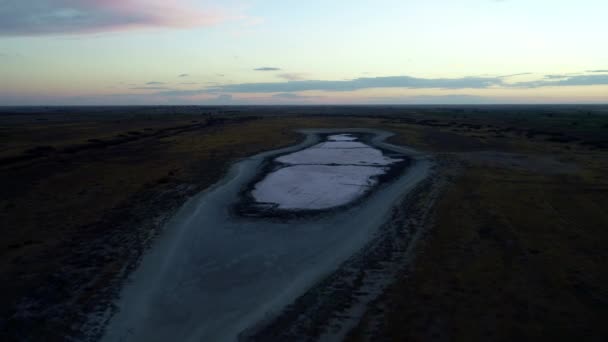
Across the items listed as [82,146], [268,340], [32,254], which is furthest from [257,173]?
[82,146]

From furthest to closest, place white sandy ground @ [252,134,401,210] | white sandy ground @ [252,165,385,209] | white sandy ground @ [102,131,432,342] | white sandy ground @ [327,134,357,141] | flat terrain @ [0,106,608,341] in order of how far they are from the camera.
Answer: white sandy ground @ [327,134,357,141] → white sandy ground @ [252,134,401,210] → white sandy ground @ [252,165,385,209] → white sandy ground @ [102,131,432,342] → flat terrain @ [0,106,608,341]

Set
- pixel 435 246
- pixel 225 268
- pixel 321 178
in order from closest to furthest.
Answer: pixel 225 268 < pixel 435 246 < pixel 321 178

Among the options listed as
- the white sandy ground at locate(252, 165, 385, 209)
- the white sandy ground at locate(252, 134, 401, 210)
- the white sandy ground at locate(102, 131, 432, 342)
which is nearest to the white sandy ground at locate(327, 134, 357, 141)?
the white sandy ground at locate(252, 134, 401, 210)

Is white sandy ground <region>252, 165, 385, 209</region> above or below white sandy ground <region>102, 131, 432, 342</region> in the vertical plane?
above

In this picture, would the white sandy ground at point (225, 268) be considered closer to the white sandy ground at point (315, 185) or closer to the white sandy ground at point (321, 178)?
the white sandy ground at point (315, 185)

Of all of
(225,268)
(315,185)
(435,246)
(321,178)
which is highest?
(321,178)

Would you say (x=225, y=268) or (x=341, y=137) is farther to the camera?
(x=341, y=137)

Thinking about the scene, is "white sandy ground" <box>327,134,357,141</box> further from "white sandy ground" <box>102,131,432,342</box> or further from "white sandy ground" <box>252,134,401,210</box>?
"white sandy ground" <box>102,131,432,342</box>

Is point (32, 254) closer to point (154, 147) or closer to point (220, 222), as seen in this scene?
point (220, 222)

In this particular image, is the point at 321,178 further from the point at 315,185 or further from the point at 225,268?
the point at 225,268

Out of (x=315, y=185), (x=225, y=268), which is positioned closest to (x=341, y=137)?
(x=315, y=185)
